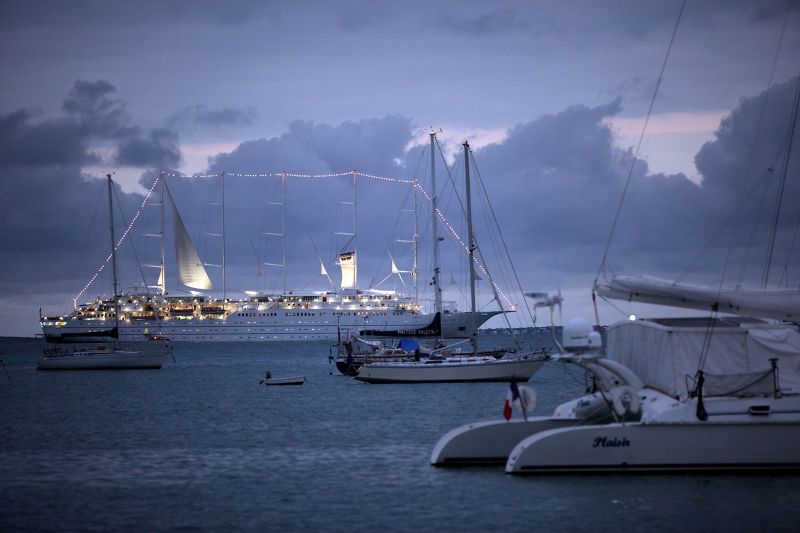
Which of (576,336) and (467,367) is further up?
(576,336)

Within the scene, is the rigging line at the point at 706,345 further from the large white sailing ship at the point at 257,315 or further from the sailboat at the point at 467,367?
the large white sailing ship at the point at 257,315

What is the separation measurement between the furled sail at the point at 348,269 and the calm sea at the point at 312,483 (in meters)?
94.1

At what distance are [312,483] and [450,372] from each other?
2766 centimetres

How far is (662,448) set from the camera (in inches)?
771

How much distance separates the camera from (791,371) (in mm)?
20969

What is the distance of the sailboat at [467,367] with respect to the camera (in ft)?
160

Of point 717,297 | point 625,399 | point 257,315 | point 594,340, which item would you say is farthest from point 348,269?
point 625,399

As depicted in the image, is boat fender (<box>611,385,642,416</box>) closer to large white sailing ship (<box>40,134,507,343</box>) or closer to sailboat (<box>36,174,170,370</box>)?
sailboat (<box>36,174,170,370</box>)

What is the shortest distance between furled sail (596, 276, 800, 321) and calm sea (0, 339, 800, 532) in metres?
3.38

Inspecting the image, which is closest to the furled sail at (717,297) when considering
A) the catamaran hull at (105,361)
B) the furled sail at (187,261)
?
the catamaran hull at (105,361)

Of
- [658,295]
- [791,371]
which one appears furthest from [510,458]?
[791,371]

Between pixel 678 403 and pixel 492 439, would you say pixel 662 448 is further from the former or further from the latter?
pixel 492 439

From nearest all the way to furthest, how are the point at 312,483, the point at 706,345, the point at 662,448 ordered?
the point at 662,448, the point at 706,345, the point at 312,483

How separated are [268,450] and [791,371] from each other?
1396 centimetres
